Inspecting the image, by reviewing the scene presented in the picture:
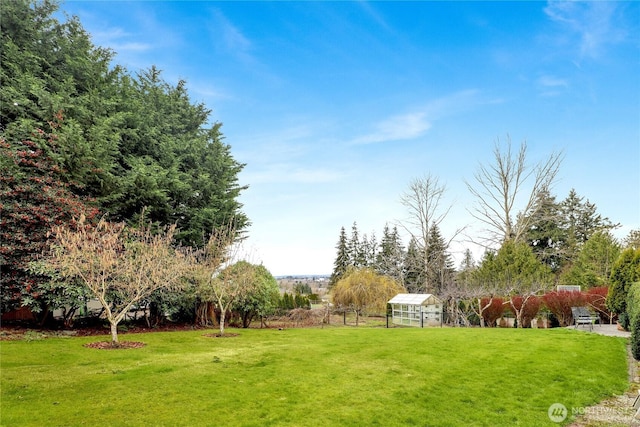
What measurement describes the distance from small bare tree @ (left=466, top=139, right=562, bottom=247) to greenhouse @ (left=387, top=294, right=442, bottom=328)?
37.0 ft

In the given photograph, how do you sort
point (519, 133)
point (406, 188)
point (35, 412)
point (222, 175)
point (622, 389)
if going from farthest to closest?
point (406, 188) < point (519, 133) < point (222, 175) < point (622, 389) < point (35, 412)

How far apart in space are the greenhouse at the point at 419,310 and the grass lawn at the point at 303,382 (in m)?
8.66

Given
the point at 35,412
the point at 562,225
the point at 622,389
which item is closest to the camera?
the point at 35,412

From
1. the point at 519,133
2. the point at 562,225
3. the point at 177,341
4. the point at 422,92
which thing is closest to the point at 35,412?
the point at 177,341

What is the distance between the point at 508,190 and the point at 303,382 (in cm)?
2658

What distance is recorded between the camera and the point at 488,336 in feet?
40.5

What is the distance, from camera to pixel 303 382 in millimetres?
6496

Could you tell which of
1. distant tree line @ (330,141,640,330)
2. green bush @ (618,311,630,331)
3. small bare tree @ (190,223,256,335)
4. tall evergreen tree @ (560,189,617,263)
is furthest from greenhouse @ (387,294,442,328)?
tall evergreen tree @ (560,189,617,263)

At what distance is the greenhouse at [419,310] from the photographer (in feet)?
62.9

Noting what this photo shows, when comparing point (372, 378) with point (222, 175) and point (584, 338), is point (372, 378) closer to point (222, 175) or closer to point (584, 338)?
point (584, 338)

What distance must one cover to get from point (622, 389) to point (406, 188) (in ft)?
76.1

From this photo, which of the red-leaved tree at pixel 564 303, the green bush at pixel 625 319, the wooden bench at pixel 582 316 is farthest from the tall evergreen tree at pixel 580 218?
the green bush at pixel 625 319

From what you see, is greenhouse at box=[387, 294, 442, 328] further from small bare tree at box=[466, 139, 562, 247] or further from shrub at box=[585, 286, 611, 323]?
small bare tree at box=[466, 139, 562, 247]

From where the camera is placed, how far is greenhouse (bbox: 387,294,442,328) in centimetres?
1917
